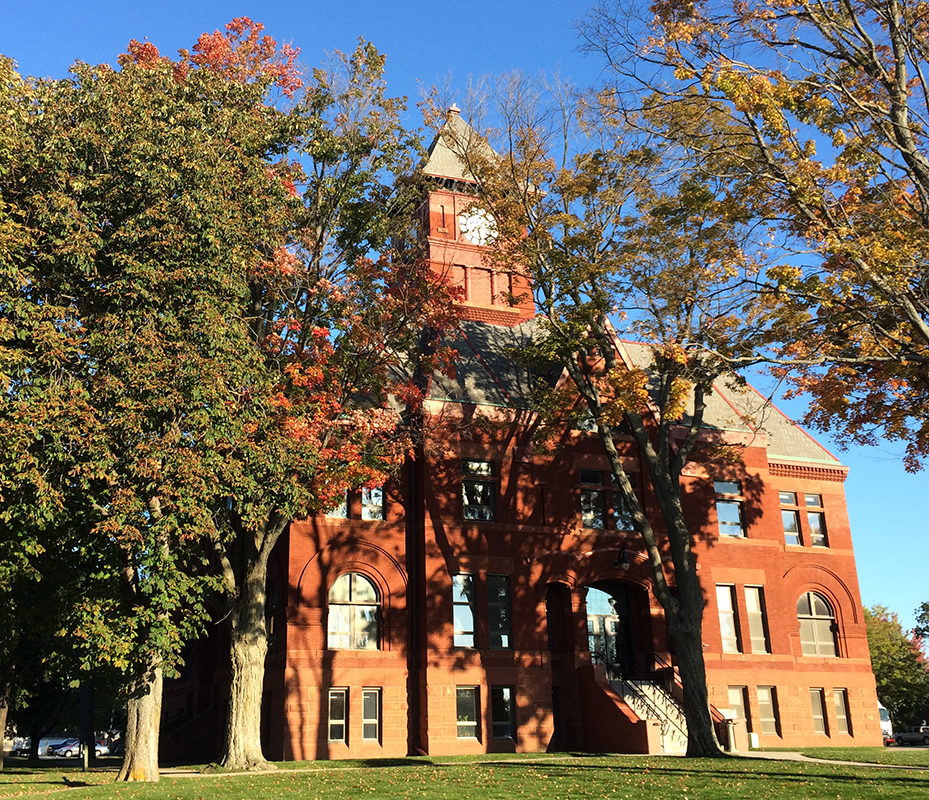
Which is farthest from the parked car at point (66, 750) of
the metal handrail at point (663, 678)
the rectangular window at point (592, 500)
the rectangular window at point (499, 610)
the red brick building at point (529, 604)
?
the metal handrail at point (663, 678)

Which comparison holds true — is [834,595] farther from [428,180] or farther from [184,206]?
[184,206]

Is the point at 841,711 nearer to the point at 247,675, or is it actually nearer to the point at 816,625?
the point at 816,625

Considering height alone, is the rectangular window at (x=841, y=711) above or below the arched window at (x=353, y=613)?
below

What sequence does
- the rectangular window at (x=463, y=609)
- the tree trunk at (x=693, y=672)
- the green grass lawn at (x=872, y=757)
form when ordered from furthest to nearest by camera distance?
the rectangular window at (x=463, y=609)
the tree trunk at (x=693, y=672)
the green grass lawn at (x=872, y=757)

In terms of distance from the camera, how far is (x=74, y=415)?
16719mm

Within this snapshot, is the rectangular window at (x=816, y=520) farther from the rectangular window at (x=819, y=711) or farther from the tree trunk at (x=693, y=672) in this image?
the tree trunk at (x=693, y=672)

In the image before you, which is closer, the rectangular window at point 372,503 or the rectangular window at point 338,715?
the rectangular window at point 338,715

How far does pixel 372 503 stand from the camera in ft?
96.9

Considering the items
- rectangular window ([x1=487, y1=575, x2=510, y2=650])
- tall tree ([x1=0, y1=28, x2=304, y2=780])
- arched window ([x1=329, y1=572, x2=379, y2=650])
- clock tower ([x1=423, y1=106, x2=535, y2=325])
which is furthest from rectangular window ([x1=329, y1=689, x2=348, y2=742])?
clock tower ([x1=423, y1=106, x2=535, y2=325])

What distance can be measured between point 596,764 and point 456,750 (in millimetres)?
7495

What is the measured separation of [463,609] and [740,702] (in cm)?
1049

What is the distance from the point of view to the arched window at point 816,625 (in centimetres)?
3350

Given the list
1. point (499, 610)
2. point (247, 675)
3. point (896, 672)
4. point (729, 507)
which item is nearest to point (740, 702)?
point (729, 507)

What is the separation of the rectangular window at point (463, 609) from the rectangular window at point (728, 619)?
9.20 m
